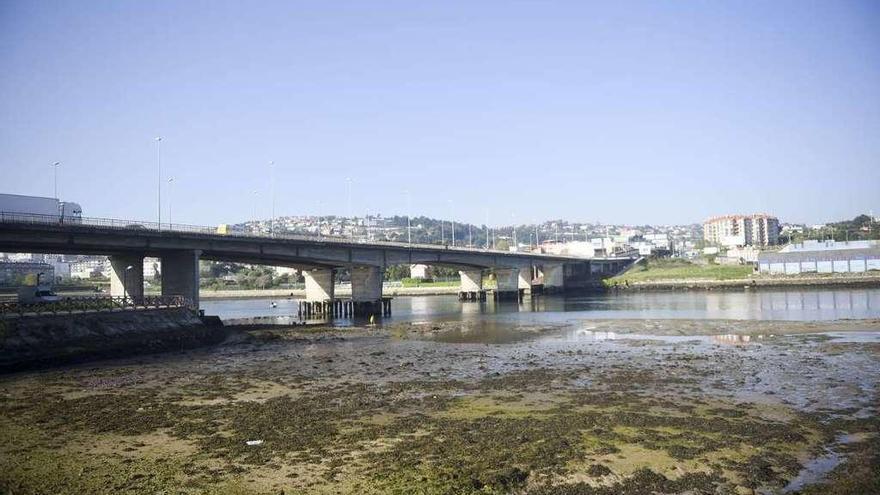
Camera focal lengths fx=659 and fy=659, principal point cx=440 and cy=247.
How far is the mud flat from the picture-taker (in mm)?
13891

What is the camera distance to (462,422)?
19.0 m

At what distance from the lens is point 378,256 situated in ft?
274

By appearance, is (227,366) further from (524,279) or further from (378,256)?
(524,279)

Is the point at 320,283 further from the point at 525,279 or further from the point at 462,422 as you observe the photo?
the point at 462,422

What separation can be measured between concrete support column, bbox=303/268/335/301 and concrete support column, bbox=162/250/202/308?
24.3 m

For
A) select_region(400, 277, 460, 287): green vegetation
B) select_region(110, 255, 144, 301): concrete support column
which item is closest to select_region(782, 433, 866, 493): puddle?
select_region(110, 255, 144, 301): concrete support column

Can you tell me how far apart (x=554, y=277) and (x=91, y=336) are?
106089mm

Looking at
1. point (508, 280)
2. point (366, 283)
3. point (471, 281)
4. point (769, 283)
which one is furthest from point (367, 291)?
point (769, 283)

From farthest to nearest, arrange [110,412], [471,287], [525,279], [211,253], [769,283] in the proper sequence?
[525,279]
[471,287]
[769,283]
[211,253]
[110,412]

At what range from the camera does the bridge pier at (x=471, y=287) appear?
387 ft

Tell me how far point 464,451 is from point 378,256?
68400 millimetres

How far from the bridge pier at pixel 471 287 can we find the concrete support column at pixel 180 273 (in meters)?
62.4

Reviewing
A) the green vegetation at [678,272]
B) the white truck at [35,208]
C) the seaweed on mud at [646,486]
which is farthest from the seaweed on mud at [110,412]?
the green vegetation at [678,272]

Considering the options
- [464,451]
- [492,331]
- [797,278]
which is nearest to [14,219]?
[492,331]
